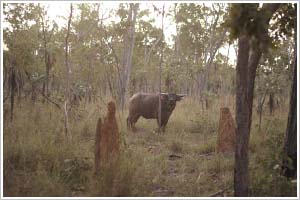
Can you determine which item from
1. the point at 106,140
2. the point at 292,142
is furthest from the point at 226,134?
the point at 106,140

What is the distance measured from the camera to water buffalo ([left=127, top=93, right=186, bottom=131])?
9852 millimetres

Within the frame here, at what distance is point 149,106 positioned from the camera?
33.3 ft

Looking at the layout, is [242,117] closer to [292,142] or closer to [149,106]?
[292,142]

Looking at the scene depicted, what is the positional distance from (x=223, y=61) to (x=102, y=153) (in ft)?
64.8

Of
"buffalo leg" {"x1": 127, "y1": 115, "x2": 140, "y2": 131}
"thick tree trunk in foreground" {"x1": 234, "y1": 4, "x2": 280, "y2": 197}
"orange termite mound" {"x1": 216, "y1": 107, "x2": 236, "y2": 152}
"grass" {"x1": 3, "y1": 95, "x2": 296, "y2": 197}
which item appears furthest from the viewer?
"buffalo leg" {"x1": 127, "y1": 115, "x2": 140, "y2": 131}

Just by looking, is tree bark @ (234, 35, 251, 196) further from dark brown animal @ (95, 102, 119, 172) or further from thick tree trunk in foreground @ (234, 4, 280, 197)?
dark brown animal @ (95, 102, 119, 172)

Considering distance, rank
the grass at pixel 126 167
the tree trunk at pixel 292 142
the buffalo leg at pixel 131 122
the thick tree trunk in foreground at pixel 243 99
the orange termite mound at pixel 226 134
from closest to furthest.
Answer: the thick tree trunk in foreground at pixel 243 99
the grass at pixel 126 167
the tree trunk at pixel 292 142
the orange termite mound at pixel 226 134
the buffalo leg at pixel 131 122

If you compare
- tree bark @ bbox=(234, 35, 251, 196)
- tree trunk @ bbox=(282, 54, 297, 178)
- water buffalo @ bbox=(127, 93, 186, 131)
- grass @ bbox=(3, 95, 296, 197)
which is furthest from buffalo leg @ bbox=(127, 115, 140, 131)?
tree bark @ bbox=(234, 35, 251, 196)

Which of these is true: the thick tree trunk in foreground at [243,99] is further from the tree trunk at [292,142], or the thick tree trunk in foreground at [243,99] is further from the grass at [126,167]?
the tree trunk at [292,142]

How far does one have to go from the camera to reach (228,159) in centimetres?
625

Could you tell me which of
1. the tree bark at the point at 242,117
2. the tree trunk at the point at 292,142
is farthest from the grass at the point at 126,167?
the tree bark at the point at 242,117

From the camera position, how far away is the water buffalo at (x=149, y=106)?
32.3 feet

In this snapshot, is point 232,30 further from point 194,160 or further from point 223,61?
point 223,61

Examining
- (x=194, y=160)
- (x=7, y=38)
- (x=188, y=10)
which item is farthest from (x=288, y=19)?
(x=188, y=10)
